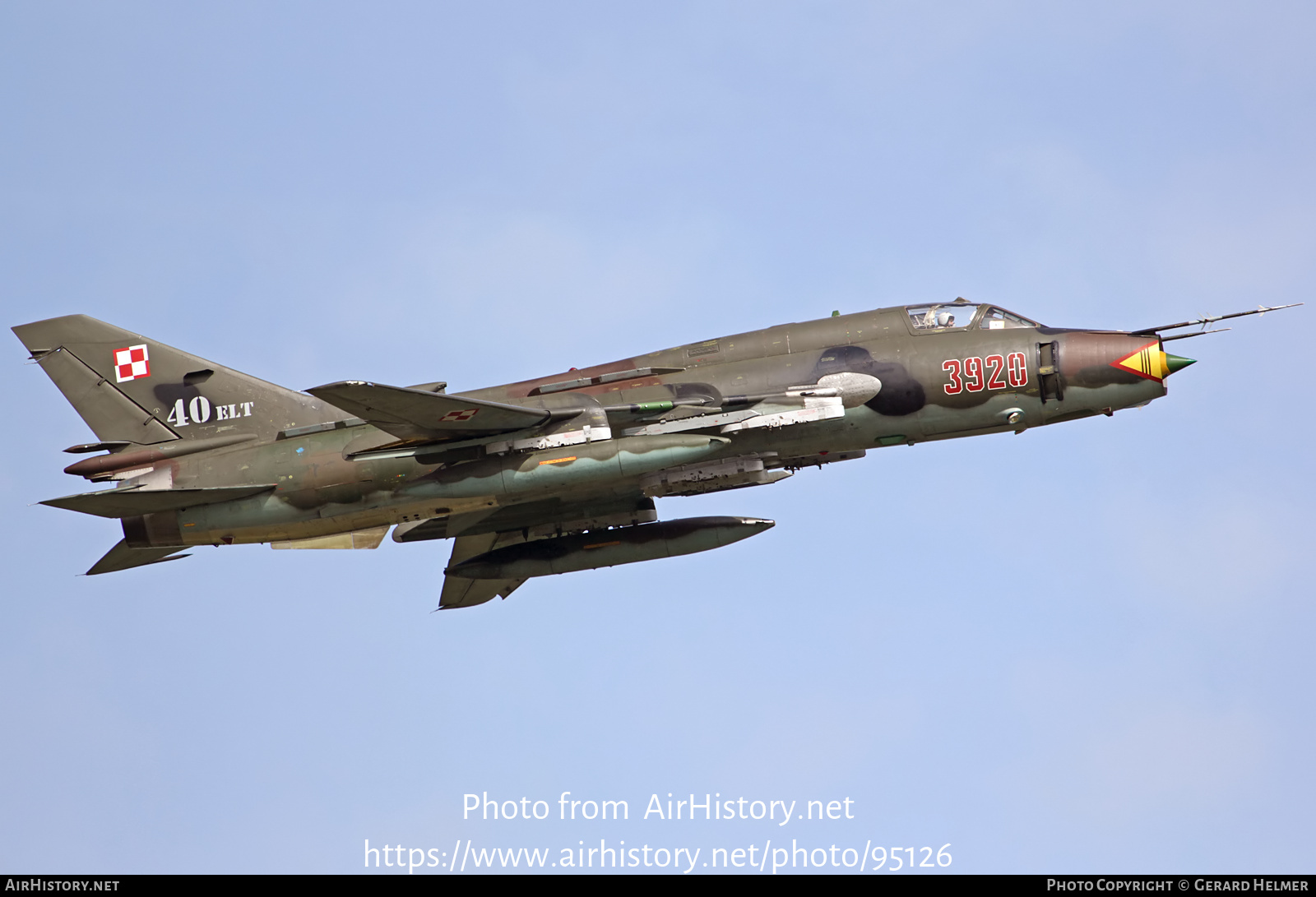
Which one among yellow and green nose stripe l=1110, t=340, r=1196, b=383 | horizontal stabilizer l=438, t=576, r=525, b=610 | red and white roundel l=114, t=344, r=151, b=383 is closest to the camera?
yellow and green nose stripe l=1110, t=340, r=1196, b=383

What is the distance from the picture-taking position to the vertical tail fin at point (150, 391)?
26.5 meters

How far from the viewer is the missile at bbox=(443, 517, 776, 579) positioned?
26.7m

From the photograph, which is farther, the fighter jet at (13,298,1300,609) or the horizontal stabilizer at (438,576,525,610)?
the horizontal stabilizer at (438,576,525,610)

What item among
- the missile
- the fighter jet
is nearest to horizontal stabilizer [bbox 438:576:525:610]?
the missile

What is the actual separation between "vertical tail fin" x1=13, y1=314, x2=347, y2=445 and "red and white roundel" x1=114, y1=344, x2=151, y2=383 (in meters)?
0.02

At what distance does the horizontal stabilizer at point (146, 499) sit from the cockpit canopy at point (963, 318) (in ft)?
38.9

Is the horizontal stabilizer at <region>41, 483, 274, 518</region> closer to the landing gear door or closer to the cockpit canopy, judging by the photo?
the cockpit canopy

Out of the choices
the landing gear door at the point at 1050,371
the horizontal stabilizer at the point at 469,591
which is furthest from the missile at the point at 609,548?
the landing gear door at the point at 1050,371

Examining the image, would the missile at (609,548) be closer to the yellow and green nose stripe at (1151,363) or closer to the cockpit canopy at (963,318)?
the cockpit canopy at (963,318)

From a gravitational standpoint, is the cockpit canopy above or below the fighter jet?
above

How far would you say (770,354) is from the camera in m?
25.4
